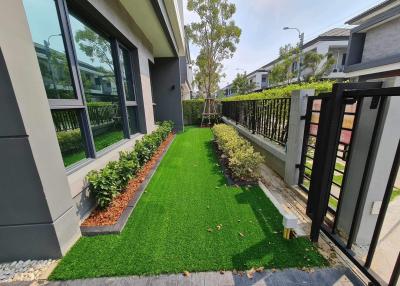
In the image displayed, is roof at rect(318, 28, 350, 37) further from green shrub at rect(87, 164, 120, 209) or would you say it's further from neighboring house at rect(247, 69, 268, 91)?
green shrub at rect(87, 164, 120, 209)

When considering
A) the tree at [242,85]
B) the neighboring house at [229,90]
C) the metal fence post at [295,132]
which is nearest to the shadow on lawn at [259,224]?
the metal fence post at [295,132]

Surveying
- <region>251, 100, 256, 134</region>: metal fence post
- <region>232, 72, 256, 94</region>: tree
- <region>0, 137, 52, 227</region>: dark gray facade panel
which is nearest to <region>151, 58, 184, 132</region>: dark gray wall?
<region>251, 100, 256, 134</region>: metal fence post

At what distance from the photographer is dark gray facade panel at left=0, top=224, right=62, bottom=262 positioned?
73.4 inches

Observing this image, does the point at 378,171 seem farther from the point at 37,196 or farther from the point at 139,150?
the point at 139,150

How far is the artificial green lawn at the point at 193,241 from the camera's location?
72.6 inches

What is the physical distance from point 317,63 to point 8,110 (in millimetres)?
23988

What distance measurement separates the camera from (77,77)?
105 inches

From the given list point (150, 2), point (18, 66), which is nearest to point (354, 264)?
point (18, 66)

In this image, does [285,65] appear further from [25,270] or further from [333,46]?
[25,270]

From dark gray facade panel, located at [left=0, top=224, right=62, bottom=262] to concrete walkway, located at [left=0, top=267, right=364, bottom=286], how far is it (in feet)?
0.92

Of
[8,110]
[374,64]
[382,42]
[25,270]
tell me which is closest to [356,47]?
[382,42]

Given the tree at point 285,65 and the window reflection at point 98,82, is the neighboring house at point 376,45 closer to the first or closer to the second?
the tree at point 285,65

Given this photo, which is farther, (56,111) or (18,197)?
(56,111)

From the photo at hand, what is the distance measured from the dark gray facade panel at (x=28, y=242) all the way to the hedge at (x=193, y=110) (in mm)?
11859
